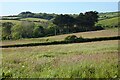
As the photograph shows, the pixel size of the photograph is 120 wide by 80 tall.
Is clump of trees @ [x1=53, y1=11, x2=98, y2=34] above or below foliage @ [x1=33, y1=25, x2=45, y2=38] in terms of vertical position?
above

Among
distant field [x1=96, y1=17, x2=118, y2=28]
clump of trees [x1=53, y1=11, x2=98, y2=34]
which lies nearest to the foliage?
clump of trees [x1=53, y1=11, x2=98, y2=34]

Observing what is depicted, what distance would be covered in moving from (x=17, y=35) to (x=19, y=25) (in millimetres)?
7716

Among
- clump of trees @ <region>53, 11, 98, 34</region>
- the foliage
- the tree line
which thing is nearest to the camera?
the foliage

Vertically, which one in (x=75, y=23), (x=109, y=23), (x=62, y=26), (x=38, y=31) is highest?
(x=75, y=23)

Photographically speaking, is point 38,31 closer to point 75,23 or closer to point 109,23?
point 75,23

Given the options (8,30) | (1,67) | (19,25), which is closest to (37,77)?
(1,67)

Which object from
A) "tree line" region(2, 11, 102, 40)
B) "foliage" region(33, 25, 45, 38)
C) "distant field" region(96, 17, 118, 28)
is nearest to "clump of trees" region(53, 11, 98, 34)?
"tree line" region(2, 11, 102, 40)

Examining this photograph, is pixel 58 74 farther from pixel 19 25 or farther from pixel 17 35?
pixel 19 25

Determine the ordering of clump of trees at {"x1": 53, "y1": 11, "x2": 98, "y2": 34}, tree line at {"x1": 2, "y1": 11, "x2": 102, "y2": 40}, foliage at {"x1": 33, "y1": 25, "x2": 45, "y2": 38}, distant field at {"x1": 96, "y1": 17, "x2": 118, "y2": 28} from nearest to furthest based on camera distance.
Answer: foliage at {"x1": 33, "y1": 25, "x2": 45, "y2": 38}
tree line at {"x1": 2, "y1": 11, "x2": 102, "y2": 40}
clump of trees at {"x1": 53, "y1": 11, "x2": 98, "y2": 34}
distant field at {"x1": 96, "y1": 17, "x2": 118, "y2": 28}

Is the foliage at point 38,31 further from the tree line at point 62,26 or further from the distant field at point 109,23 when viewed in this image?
the distant field at point 109,23

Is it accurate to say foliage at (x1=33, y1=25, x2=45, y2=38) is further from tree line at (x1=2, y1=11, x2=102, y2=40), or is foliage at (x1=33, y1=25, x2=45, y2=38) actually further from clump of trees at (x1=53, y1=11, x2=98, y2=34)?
clump of trees at (x1=53, y1=11, x2=98, y2=34)

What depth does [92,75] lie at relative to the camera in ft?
38.6

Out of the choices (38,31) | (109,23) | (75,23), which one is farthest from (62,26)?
(109,23)

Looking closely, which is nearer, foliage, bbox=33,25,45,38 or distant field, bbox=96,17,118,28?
foliage, bbox=33,25,45,38
